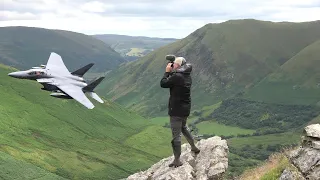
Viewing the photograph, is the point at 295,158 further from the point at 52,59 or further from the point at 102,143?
the point at 102,143

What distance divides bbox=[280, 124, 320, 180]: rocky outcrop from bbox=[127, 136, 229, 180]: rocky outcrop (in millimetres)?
4802

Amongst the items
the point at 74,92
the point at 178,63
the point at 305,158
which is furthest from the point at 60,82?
the point at 305,158

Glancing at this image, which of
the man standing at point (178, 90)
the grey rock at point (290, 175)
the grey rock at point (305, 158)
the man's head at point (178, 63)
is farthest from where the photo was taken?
the man's head at point (178, 63)

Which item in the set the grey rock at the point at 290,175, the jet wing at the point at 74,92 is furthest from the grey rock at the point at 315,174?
the jet wing at the point at 74,92

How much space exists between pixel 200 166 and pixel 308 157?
265 inches

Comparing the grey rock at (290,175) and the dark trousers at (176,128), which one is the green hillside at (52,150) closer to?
the dark trousers at (176,128)

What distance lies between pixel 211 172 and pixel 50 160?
132m

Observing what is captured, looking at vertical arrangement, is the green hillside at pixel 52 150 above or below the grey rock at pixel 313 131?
below

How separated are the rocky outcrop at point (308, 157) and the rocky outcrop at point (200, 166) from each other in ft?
15.8

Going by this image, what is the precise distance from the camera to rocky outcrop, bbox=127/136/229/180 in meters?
20.2

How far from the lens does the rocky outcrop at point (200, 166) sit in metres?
20.2

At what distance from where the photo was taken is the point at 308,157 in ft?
53.9

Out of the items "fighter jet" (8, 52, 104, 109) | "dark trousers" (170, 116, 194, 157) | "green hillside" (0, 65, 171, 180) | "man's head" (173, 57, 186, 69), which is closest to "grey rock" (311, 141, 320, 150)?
"dark trousers" (170, 116, 194, 157)

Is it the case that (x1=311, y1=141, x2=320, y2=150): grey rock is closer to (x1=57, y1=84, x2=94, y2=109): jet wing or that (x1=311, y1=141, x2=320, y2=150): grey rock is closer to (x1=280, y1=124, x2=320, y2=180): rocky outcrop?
(x1=280, y1=124, x2=320, y2=180): rocky outcrop
